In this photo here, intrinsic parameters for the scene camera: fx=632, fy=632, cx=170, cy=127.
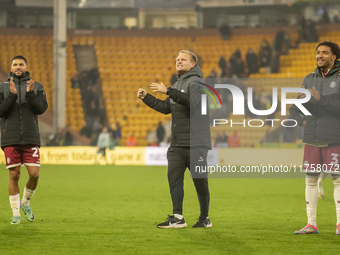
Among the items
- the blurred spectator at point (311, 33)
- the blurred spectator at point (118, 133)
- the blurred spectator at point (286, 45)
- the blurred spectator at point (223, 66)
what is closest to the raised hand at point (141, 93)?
the blurred spectator at point (118, 133)

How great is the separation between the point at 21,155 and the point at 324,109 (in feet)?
12.8

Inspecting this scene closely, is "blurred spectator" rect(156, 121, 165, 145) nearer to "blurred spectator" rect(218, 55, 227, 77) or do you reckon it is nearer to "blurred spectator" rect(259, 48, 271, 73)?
"blurred spectator" rect(218, 55, 227, 77)

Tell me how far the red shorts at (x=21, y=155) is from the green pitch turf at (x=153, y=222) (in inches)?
31.3

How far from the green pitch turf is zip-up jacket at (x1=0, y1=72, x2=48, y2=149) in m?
1.11

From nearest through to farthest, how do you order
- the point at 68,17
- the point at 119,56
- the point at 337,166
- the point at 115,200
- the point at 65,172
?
the point at 337,166 < the point at 115,200 < the point at 65,172 < the point at 119,56 < the point at 68,17

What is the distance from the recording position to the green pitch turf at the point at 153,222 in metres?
6.55

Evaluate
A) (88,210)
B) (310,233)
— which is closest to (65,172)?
(88,210)

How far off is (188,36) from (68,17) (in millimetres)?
6794

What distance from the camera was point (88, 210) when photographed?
32.8 ft

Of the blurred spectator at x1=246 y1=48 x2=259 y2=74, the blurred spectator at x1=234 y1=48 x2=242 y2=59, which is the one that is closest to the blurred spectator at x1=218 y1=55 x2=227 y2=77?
the blurred spectator at x1=234 y1=48 x2=242 y2=59

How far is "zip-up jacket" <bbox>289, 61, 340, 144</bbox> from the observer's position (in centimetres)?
727

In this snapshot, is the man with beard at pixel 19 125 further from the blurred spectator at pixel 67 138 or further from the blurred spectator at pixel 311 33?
the blurred spectator at pixel 311 33

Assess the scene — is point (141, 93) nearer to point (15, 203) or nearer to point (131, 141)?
point (15, 203)

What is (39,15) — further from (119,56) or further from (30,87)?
(30,87)
